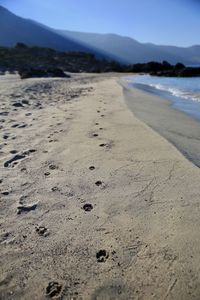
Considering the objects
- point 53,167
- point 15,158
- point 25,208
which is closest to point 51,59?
point 15,158

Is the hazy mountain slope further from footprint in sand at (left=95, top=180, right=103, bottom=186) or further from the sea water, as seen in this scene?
footprint in sand at (left=95, top=180, right=103, bottom=186)

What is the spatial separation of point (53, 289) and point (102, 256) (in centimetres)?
51

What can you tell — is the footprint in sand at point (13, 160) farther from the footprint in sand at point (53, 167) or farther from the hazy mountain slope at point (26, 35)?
the hazy mountain slope at point (26, 35)

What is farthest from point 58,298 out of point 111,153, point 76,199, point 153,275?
point 111,153

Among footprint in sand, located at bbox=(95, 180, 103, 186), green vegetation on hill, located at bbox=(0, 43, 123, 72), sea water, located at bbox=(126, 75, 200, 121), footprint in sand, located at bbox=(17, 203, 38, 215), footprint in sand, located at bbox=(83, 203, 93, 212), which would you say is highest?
footprint in sand, located at bbox=(95, 180, 103, 186)

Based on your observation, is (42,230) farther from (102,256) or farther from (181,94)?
(181,94)

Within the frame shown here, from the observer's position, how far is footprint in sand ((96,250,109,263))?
2.88 metres

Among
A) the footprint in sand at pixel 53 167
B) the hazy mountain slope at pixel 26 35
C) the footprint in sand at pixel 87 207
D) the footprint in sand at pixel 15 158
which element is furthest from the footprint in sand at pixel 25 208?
the hazy mountain slope at pixel 26 35

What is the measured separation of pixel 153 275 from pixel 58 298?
731 millimetres

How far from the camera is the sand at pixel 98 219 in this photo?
264cm

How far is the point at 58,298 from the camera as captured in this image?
2.52m

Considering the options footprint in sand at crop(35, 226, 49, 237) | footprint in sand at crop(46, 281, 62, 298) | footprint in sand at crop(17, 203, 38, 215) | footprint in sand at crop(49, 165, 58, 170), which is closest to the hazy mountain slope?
footprint in sand at crop(49, 165, 58, 170)

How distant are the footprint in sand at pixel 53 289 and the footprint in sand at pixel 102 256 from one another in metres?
0.41

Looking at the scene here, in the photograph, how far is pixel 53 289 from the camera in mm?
2596
